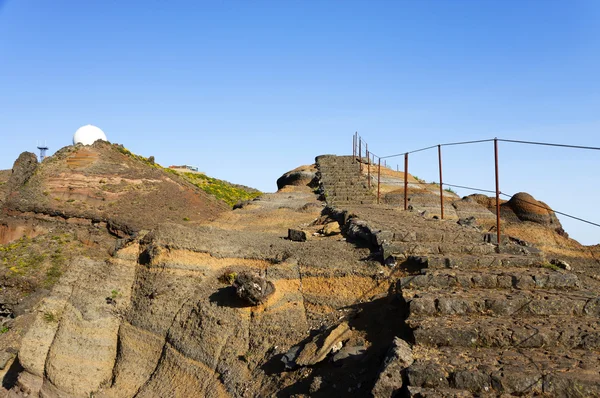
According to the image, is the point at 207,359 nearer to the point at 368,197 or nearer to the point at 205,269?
the point at 205,269

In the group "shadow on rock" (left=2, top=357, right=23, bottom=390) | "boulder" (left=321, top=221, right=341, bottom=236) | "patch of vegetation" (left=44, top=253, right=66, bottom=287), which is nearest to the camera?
"shadow on rock" (left=2, top=357, right=23, bottom=390)

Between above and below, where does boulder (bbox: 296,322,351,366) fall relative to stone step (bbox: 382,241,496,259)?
below

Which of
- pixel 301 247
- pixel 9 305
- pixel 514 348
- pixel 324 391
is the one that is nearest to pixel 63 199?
pixel 9 305

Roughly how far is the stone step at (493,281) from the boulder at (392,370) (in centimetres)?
196

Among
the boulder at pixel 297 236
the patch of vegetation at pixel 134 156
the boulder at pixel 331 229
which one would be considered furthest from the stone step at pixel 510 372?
the patch of vegetation at pixel 134 156

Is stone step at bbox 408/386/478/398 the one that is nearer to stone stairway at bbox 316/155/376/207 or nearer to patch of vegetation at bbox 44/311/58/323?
patch of vegetation at bbox 44/311/58/323

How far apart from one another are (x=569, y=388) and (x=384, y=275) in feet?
13.3

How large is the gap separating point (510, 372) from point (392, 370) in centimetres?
125

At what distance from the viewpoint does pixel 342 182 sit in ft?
80.1

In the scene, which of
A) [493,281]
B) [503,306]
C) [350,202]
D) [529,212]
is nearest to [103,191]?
[350,202]

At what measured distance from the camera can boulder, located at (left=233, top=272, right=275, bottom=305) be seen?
339 inches

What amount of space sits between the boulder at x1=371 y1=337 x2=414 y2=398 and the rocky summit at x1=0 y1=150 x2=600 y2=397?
0.05 feet

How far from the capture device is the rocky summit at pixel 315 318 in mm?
5871

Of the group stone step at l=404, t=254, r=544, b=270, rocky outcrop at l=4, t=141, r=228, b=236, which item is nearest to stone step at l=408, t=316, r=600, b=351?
stone step at l=404, t=254, r=544, b=270
